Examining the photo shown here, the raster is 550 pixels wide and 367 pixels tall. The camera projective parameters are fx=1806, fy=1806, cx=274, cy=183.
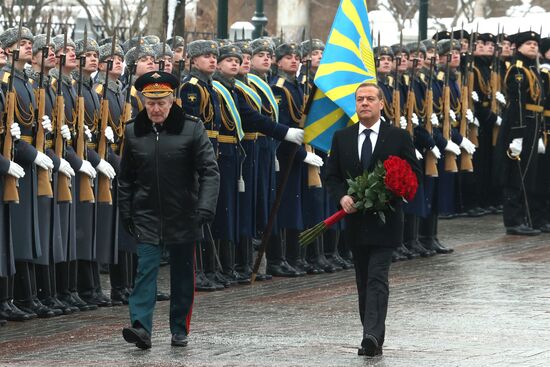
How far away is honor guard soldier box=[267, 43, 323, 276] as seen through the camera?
16156mm

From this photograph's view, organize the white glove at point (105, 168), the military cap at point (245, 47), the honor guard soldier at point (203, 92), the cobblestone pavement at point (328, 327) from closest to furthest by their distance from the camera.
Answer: the cobblestone pavement at point (328, 327), the white glove at point (105, 168), the honor guard soldier at point (203, 92), the military cap at point (245, 47)

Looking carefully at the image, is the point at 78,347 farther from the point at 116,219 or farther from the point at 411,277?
the point at 411,277

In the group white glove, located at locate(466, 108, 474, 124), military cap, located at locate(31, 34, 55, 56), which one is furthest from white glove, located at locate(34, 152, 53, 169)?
white glove, located at locate(466, 108, 474, 124)

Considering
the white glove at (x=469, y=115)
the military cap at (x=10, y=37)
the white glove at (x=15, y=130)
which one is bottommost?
the white glove at (x=469, y=115)

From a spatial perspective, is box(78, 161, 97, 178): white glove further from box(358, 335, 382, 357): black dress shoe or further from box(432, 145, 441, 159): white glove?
box(432, 145, 441, 159): white glove

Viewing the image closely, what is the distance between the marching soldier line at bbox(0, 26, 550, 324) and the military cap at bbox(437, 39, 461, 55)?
A: 0.06 ft

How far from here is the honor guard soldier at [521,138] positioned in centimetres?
2011

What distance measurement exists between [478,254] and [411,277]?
2.27m

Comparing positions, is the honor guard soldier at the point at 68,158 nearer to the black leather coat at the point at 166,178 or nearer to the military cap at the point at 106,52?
the military cap at the point at 106,52

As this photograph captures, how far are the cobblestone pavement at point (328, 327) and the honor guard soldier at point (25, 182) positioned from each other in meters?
0.29

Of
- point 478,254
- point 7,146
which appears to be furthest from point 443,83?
point 7,146

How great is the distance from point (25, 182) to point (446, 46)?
7493mm

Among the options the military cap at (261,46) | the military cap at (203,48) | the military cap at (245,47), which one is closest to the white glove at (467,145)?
the military cap at (261,46)

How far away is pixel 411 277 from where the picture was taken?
16.0 meters
